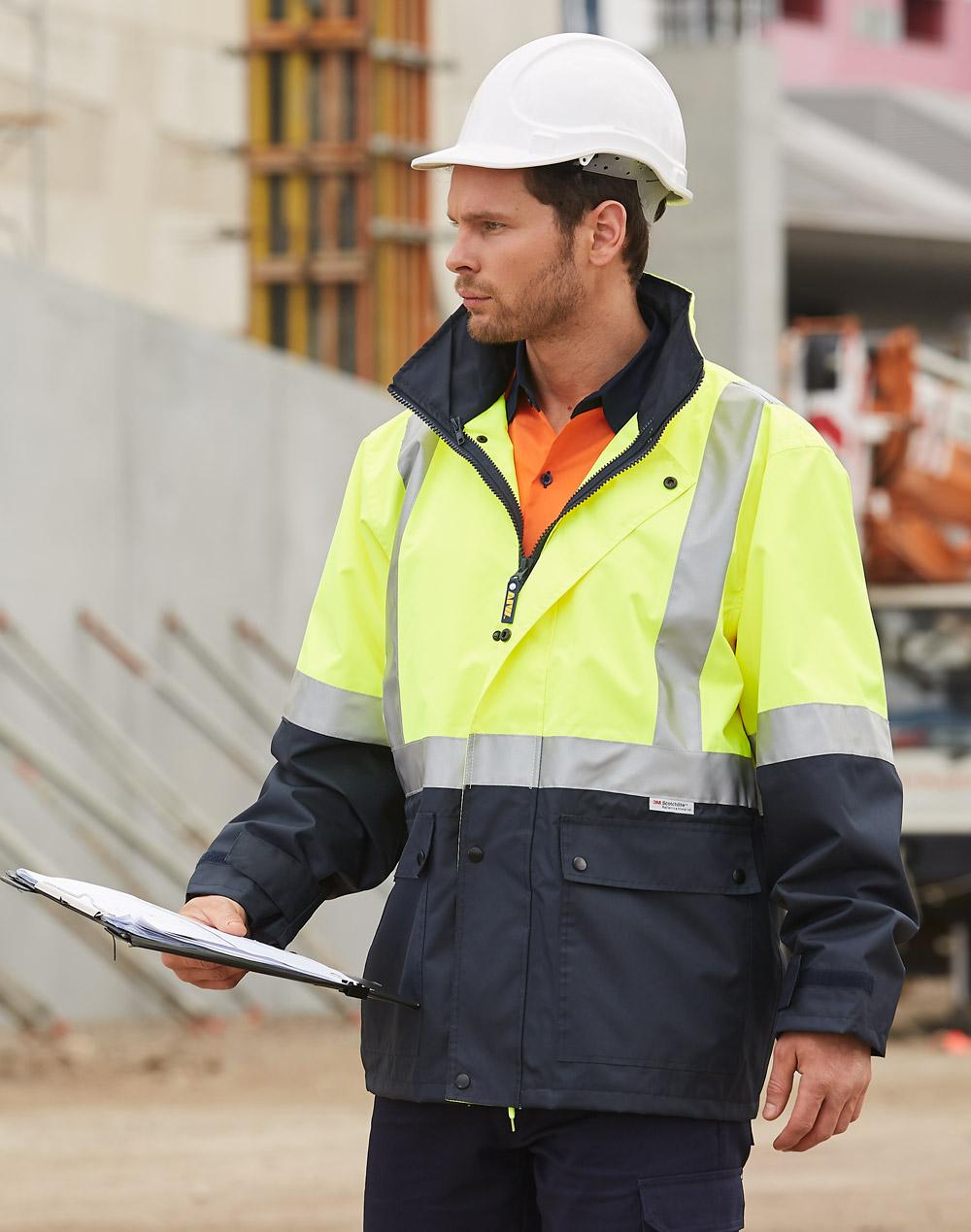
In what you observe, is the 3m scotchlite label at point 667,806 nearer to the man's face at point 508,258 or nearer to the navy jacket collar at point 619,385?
the navy jacket collar at point 619,385

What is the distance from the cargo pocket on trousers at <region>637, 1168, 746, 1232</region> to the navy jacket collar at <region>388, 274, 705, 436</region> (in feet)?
2.96


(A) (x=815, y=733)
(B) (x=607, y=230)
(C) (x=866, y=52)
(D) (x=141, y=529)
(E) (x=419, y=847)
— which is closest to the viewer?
(A) (x=815, y=733)

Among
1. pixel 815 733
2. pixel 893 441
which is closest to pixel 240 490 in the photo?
pixel 893 441

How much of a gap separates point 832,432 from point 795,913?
12162mm

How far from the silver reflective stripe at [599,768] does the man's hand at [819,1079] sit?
0.31m

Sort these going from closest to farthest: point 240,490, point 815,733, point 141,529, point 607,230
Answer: point 815,733, point 607,230, point 141,529, point 240,490

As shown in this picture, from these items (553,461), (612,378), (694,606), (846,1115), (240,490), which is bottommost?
(240,490)

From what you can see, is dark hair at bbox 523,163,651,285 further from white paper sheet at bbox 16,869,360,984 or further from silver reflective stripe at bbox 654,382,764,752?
white paper sheet at bbox 16,869,360,984

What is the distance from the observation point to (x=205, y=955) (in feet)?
9.18

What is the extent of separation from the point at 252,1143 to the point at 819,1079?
5.67 metres

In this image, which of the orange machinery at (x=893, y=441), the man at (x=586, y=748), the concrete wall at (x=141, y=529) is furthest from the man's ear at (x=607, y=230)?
the orange machinery at (x=893, y=441)

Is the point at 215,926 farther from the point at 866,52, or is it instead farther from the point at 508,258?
the point at 866,52

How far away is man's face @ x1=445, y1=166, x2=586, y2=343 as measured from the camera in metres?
3.04

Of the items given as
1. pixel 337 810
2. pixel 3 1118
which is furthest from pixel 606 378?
pixel 3 1118
